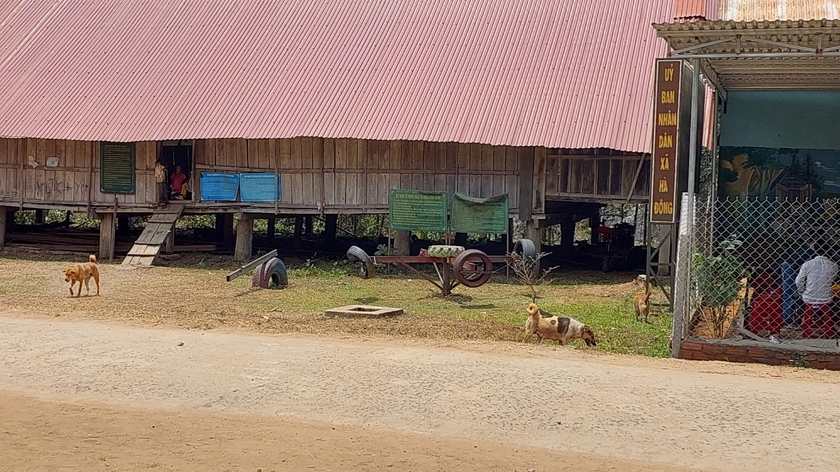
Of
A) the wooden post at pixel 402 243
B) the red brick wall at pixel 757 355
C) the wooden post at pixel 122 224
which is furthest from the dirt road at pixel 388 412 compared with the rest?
the wooden post at pixel 122 224

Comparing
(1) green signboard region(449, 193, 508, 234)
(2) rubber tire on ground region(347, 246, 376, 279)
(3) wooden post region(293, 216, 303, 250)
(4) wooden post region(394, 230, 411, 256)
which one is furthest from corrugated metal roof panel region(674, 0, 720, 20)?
(3) wooden post region(293, 216, 303, 250)

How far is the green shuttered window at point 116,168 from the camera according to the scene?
20953 mm

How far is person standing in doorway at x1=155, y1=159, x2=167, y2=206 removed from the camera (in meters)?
20.6

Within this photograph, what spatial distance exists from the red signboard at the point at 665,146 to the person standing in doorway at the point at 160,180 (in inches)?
511

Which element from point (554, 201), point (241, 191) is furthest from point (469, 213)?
point (241, 191)

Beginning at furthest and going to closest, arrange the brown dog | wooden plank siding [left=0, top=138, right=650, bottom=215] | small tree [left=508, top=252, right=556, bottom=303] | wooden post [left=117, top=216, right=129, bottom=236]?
wooden post [left=117, top=216, right=129, bottom=236], wooden plank siding [left=0, top=138, right=650, bottom=215], small tree [left=508, top=252, right=556, bottom=303], the brown dog

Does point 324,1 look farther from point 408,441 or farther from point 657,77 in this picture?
point 408,441

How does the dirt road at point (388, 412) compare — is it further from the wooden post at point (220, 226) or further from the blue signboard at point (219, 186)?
the wooden post at point (220, 226)

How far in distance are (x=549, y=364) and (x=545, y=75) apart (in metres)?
11.7

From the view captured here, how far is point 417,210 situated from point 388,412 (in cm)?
1263

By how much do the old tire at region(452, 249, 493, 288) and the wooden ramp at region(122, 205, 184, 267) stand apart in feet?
25.7

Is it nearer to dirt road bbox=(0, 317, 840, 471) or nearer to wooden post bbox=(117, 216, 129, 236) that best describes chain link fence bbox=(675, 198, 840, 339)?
dirt road bbox=(0, 317, 840, 471)

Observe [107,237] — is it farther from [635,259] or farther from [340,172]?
[635,259]

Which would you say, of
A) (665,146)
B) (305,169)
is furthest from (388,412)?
(305,169)
